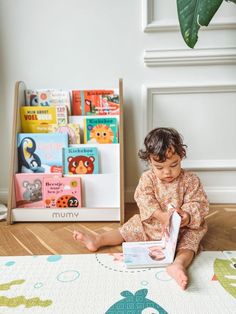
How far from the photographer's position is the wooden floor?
32.4 inches

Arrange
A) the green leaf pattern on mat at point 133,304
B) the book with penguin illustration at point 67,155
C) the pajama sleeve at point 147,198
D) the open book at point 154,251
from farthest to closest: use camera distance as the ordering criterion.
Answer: the book with penguin illustration at point 67,155 < the pajama sleeve at point 147,198 < the open book at point 154,251 < the green leaf pattern on mat at point 133,304

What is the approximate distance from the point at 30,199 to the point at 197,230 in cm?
62

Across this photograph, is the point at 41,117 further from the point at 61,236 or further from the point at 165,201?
the point at 165,201

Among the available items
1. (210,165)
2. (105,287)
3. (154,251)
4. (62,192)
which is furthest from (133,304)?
(210,165)

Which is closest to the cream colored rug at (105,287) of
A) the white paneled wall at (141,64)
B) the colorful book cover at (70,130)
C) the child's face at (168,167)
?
the child's face at (168,167)

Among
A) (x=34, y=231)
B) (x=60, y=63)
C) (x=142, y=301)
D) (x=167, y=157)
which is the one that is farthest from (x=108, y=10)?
(x=142, y=301)

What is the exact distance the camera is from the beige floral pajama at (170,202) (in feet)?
2.58

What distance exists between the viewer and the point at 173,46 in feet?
3.75

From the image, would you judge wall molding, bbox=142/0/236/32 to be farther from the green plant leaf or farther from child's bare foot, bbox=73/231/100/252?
child's bare foot, bbox=73/231/100/252

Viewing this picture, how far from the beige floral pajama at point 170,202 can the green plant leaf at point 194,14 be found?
412 mm

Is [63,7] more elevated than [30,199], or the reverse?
[63,7]

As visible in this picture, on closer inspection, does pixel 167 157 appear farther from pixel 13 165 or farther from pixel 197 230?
pixel 13 165

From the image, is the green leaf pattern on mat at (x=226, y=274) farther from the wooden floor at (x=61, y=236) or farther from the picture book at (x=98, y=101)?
the picture book at (x=98, y=101)

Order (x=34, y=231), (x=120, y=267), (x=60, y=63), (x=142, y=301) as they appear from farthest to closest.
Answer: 1. (x=60, y=63)
2. (x=34, y=231)
3. (x=120, y=267)
4. (x=142, y=301)
